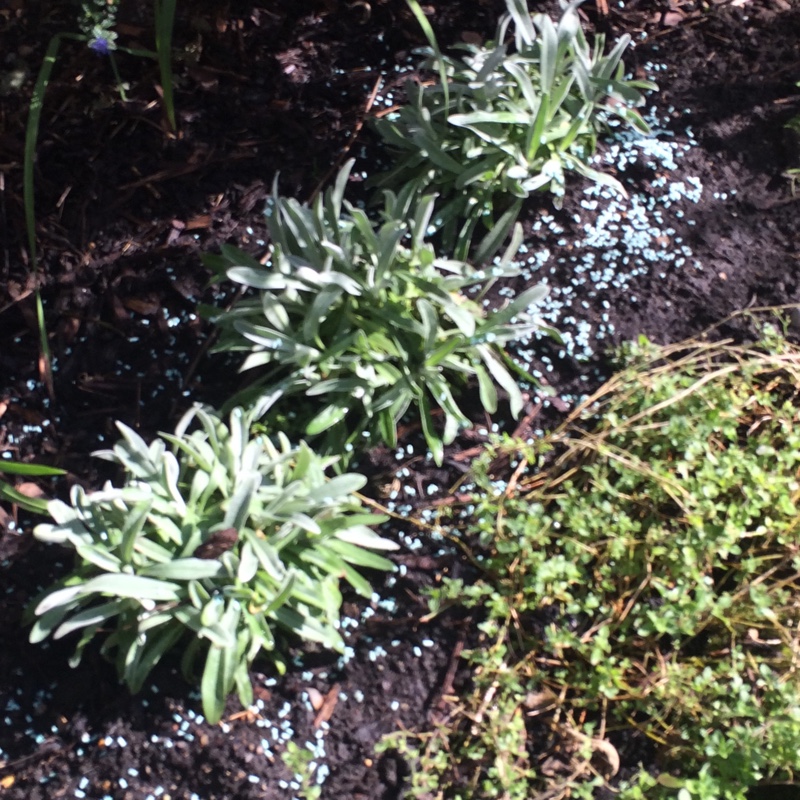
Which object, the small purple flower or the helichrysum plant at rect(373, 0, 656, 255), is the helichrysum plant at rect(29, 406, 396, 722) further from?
the small purple flower

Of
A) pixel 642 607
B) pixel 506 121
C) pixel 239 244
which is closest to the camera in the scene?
pixel 642 607

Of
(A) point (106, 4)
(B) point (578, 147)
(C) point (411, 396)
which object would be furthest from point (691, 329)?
(A) point (106, 4)

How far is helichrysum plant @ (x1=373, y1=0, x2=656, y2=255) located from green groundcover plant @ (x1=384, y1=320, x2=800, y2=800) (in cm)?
68

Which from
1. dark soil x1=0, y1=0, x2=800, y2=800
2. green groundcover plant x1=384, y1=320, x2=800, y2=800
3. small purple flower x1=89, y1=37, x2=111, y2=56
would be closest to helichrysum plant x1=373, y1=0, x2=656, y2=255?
dark soil x1=0, y1=0, x2=800, y2=800

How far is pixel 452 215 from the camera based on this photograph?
241 cm

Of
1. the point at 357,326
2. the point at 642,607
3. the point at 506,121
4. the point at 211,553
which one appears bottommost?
the point at 642,607

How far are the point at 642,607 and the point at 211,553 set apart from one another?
107 centimetres

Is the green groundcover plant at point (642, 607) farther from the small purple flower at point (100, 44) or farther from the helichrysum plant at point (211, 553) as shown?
the small purple flower at point (100, 44)

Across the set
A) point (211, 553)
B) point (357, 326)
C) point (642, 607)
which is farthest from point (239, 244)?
point (642, 607)

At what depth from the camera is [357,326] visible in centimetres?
216

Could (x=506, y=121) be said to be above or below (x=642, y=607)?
above

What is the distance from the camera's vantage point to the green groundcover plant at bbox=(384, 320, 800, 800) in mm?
1959

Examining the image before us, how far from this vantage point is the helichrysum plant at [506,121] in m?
2.29

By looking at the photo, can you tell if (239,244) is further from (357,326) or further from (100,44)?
(100,44)
